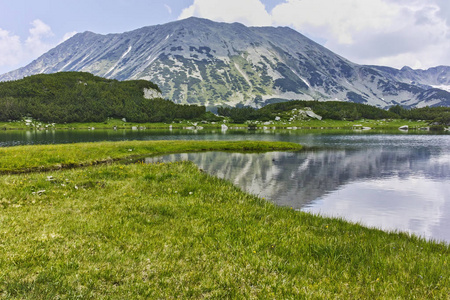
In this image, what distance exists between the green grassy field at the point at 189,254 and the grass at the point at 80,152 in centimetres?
2128

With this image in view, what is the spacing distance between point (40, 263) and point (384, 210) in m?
21.8

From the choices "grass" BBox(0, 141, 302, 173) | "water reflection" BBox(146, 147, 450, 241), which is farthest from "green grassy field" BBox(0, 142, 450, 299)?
"grass" BBox(0, 141, 302, 173)

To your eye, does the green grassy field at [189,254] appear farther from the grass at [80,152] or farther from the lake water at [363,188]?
the grass at [80,152]

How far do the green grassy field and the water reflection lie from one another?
6.57 meters

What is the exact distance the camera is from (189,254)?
304 inches

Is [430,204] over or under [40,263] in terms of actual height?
under

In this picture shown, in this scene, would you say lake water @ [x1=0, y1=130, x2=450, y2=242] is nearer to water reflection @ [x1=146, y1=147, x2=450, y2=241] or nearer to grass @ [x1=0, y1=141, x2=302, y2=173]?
water reflection @ [x1=146, y1=147, x2=450, y2=241]

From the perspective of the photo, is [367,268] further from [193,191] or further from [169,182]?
[169,182]

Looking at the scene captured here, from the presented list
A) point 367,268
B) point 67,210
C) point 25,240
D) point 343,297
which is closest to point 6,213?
point 67,210

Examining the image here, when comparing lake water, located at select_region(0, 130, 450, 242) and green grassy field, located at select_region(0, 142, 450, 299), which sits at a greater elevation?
green grassy field, located at select_region(0, 142, 450, 299)

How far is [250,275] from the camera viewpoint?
6773 millimetres

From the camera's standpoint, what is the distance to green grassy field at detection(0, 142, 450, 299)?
6102mm

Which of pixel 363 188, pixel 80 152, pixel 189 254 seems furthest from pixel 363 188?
pixel 80 152

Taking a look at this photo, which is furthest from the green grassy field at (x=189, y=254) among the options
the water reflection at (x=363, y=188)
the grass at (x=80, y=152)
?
the grass at (x=80, y=152)
